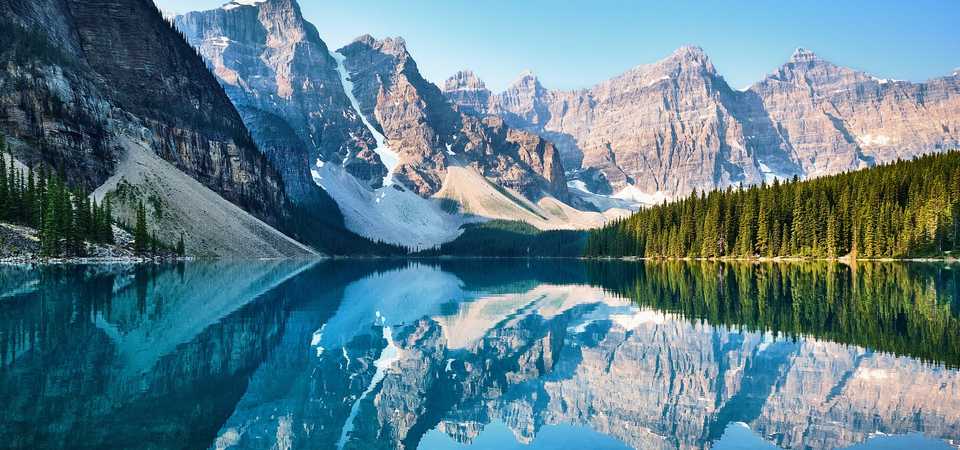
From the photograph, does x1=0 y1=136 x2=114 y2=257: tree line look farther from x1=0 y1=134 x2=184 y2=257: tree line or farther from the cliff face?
the cliff face

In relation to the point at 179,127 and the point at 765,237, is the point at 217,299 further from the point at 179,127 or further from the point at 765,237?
the point at 179,127

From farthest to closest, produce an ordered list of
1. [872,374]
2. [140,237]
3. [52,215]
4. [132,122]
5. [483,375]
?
[132,122], [140,237], [52,215], [483,375], [872,374]

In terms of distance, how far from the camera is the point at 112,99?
140 metres

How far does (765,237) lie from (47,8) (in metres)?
150

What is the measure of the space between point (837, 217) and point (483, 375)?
8791cm

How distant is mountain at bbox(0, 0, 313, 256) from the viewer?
4405 inches

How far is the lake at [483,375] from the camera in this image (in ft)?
46.5

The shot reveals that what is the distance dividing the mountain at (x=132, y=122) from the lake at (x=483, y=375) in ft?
285

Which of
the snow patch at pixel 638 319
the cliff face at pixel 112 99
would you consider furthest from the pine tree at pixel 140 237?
the snow patch at pixel 638 319


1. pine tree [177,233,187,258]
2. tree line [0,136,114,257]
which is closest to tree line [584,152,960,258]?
pine tree [177,233,187,258]

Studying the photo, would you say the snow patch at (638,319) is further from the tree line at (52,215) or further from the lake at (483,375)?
the tree line at (52,215)

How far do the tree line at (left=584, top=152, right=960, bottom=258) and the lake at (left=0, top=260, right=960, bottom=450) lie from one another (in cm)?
5287

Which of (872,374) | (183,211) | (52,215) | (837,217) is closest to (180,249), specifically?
(183,211)

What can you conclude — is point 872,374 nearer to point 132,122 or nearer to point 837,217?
point 837,217
